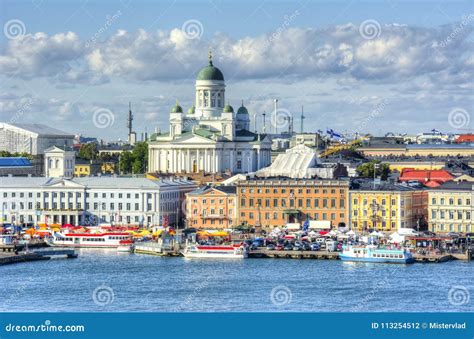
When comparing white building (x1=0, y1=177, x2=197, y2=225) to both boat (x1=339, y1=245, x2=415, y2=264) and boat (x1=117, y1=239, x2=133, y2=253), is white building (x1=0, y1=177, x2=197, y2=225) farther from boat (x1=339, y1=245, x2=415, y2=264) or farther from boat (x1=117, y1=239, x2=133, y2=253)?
boat (x1=339, y1=245, x2=415, y2=264)

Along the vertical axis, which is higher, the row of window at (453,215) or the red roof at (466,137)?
the red roof at (466,137)

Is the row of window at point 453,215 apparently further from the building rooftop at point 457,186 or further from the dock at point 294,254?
the dock at point 294,254

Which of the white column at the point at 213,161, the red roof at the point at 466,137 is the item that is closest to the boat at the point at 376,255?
the white column at the point at 213,161

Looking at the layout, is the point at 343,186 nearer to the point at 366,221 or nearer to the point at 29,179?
the point at 366,221

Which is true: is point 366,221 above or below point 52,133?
below

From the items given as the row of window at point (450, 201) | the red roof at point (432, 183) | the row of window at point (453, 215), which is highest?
the red roof at point (432, 183)

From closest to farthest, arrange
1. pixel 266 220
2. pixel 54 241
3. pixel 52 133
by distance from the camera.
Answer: pixel 54 241
pixel 266 220
pixel 52 133
